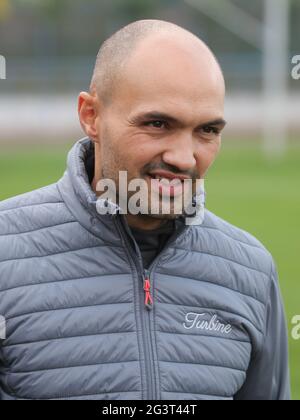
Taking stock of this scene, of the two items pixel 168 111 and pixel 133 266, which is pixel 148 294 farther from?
pixel 168 111

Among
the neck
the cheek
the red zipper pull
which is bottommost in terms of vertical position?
the red zipper pull

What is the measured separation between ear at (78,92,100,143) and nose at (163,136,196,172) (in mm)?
273

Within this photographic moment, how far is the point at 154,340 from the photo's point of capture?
2.72 meters

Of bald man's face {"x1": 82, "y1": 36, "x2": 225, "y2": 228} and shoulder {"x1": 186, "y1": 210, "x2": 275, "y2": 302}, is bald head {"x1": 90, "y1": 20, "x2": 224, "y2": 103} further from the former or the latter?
shoulder {"x1": 186, "y1": 210, "x2": 275, "y2": 302}

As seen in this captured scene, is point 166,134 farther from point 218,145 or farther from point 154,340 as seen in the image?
point 154,340

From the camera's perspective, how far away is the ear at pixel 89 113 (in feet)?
9.50

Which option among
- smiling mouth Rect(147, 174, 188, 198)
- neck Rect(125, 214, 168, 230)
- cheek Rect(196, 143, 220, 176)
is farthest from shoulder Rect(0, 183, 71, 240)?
cheek Rect(196, 143, 220, 176)

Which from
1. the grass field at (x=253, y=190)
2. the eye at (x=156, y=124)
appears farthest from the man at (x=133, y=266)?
the grass field at (x=253, y=190)

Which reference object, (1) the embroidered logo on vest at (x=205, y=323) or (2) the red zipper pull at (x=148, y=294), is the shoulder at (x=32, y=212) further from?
(1) the embroidered logo on vest at (x=205, y=323)

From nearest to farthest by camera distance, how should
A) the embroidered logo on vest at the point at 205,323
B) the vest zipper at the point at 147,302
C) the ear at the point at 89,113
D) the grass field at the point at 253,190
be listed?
the vest zipper at the point at 147,302
the embroidered logo on vest at the point at 205,323
the ear at the point at 89,113
the grass field at the point at 253,190

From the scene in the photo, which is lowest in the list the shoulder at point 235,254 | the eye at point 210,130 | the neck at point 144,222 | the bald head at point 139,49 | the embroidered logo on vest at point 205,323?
the embroidered logo on vest at point 205,323

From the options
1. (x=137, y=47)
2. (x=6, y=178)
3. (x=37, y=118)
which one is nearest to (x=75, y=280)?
(x=137, y=47)

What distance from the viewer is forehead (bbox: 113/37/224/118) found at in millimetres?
2680

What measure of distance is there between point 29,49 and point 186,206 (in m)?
34.8
